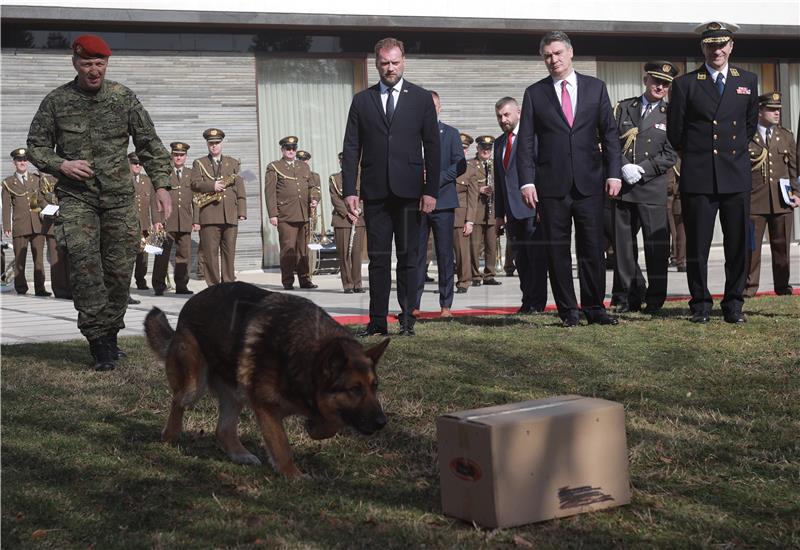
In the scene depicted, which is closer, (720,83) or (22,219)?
(720,83)

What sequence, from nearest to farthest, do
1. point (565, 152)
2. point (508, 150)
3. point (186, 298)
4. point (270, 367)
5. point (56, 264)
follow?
point (270, 367) < point (565, 152) < point (508, 150) < point (186, 298) < point (56, 264)

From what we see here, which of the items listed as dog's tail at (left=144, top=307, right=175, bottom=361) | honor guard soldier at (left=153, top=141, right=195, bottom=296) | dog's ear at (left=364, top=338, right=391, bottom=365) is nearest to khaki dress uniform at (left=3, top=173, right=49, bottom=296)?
honor guard soldier at (left=153, top=141, right=195, bottom=296)

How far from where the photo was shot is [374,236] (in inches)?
356

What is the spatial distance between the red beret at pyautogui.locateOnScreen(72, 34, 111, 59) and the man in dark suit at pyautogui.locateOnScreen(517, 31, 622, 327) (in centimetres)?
343

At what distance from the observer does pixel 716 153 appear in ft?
30.9

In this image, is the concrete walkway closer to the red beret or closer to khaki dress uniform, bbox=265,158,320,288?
khaki dress uniform, bbox=265,158,320,288

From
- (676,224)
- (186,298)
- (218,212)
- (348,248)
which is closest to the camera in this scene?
(186,298)

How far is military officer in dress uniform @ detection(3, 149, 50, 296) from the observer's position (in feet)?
59.6

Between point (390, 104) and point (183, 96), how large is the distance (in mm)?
12709

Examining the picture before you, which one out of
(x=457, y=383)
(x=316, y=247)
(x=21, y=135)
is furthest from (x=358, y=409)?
(x=21, y=135)

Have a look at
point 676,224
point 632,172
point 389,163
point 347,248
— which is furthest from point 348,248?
point 389,163

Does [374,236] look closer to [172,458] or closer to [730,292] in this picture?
[730,292]

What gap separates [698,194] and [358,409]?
577cm

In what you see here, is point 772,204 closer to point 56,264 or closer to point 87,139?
point 87,139
